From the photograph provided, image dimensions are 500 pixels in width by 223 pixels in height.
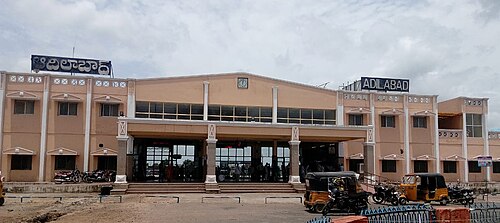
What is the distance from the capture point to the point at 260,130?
34.1 metres

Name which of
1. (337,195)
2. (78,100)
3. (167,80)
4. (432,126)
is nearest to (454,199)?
(337,195)

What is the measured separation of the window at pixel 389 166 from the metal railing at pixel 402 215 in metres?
31.3

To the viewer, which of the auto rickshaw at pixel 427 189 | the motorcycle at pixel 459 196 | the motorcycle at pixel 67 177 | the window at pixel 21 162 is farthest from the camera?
the window at pixel 21 162

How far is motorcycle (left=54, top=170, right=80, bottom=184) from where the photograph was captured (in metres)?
34.2

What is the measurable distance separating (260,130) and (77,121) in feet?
44.0

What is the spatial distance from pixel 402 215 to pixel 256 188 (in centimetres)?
2316

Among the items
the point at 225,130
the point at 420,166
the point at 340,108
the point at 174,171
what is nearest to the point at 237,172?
the point at 174,171

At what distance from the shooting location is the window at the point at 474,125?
4306 centimetres

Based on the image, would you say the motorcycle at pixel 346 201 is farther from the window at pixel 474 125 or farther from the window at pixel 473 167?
the window at pixel 474 125

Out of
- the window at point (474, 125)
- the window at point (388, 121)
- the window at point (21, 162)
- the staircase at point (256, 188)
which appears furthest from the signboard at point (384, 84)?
the window at point (21, 162)

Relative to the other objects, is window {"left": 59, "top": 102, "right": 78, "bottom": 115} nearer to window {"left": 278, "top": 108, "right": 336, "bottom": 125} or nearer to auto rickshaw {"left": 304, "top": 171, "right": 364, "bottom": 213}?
window {"left": 278, "top": 108, "right": 336, "bottom": 125}

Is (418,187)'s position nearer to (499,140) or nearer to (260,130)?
(260,130)

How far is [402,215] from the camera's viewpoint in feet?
34.0

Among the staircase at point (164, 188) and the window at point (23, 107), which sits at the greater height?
the window at point (23, 107)
